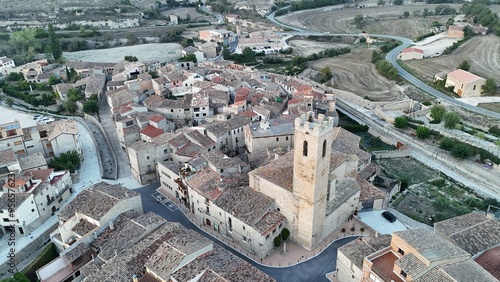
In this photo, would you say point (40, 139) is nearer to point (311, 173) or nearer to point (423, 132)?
point (311, 173)

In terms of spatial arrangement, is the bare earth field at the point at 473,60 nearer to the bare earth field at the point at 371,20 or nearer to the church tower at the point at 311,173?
the bare earth field at the point at 371,20

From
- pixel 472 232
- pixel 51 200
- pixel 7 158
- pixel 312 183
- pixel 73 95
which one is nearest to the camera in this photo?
pixel 472 232

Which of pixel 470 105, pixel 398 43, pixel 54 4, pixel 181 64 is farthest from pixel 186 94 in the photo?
pixel 54 4

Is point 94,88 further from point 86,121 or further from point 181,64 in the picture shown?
point 181,64

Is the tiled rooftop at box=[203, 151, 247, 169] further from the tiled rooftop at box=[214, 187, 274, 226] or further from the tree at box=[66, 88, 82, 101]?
the tree at box=[66, 88, 82, 101]

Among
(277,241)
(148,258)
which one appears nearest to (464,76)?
(277,241)

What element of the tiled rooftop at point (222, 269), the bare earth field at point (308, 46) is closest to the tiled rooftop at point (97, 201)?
the tiled rooftop at point (222, 269)
